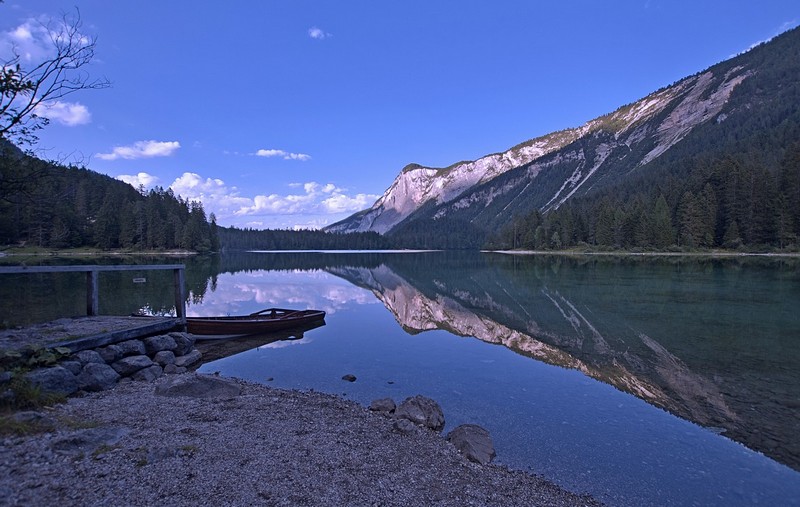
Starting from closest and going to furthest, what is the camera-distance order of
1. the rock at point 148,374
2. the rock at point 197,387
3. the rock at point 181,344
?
1. the rock at point 197,387
2. the rock at point 148,374
3. the rock at point 181,344

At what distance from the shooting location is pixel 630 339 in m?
22.9

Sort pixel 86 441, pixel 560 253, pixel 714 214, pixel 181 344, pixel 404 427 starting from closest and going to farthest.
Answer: pixel 86 441, pixel 404 427, pixel 181 344, pixel 714 214, pixel 560 253

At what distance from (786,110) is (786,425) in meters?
241

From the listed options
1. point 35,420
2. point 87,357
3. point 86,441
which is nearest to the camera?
point 86,441

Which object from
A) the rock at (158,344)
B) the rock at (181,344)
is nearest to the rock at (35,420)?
the rock at (158,344)

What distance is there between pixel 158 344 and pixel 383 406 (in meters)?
12.0

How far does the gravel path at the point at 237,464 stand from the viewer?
680 centimetres

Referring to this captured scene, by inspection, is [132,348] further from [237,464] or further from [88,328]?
[237,464]

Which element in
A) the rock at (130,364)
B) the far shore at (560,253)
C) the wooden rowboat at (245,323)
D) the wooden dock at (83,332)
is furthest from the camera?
the far shore at (560,253)

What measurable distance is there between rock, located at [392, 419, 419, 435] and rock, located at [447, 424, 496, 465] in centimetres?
97

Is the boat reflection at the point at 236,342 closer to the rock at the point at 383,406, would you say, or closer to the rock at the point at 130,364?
the rock at the point at 130,364

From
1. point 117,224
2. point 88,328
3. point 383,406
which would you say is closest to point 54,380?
point 88,328

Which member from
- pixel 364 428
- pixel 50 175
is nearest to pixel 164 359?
pixel 50 175

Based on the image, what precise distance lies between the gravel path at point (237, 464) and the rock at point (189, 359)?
662cm
